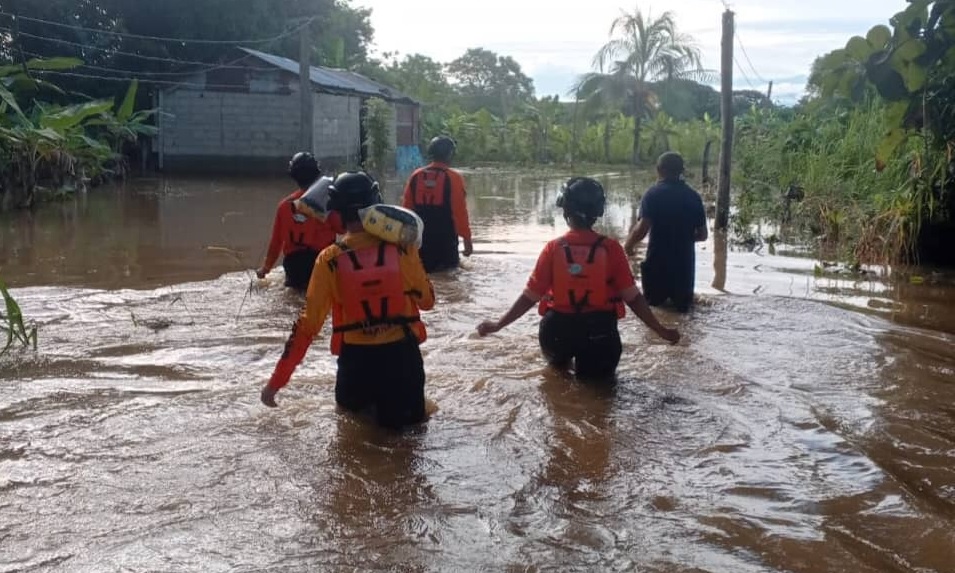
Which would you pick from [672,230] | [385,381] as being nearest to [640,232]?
[672,230]

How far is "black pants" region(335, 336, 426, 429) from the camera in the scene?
5309 mm

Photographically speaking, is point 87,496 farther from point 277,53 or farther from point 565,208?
point 277,53

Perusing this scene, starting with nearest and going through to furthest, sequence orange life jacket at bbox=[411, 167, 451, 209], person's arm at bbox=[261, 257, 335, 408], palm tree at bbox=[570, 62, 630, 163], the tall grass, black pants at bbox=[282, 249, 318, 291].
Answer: person's arm at bbox=[261, 257, 335, 408]
black pants at bbox=[282, 249, 318, 291]
orange life jacket at bbox=[411, 167, 451, 209]
the tall grass
palm tree at bbox=[570, 62, 630, 163]

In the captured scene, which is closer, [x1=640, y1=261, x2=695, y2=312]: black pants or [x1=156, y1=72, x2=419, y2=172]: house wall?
[x1=640, y1=261, x2=695, y2=312]: black pants

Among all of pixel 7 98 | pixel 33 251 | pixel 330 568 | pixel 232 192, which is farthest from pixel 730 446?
pixel 232 192

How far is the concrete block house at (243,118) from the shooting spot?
29.0 meters

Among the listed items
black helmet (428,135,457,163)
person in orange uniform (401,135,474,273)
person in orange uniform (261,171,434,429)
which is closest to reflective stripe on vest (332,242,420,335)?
person in orange uniform (261,171,434,429)

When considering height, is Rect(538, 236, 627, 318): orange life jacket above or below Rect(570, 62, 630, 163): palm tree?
below

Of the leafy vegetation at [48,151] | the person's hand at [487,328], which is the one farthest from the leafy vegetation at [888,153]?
the leafy vegetation at [48,151]

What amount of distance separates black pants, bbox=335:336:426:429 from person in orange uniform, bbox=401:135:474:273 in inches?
212

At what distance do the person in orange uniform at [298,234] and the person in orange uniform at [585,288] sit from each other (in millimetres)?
2949

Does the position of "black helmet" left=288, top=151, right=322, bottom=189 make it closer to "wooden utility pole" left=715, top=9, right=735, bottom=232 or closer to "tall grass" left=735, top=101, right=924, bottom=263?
"tall grass" left=735, top=101, right=924, bottom=263

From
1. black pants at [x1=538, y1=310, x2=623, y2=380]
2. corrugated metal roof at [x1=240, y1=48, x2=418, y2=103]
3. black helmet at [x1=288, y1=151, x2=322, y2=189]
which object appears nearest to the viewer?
black pants at [x1=538, y1=310, x2=623, y2=380]

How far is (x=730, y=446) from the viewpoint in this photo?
542cm
